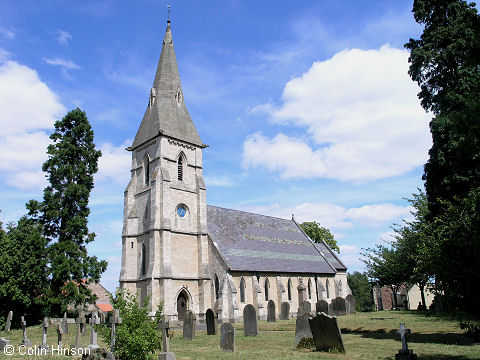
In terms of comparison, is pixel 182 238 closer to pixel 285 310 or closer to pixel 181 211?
pixel 181 211

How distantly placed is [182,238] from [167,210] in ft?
8.90

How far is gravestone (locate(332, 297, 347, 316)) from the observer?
31.7m

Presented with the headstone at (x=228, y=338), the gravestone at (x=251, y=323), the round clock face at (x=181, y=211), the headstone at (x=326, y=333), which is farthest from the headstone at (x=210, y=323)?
the round clock face at (x=181, y=211)

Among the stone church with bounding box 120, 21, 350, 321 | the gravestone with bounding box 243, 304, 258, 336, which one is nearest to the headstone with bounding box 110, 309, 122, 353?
the gravestone with bounding box 243, 304, 258, 336

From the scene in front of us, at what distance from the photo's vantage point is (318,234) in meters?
55.9

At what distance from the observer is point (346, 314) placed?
3200 cm

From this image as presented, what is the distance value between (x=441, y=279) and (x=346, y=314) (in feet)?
70.8

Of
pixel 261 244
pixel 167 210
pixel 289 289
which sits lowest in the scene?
pixel 289 289

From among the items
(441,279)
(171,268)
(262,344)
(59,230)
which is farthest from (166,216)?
(441,279)

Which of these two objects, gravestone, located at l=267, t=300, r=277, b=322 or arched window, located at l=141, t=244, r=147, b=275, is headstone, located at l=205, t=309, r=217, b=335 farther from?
arched window, located at l=141, t=244, r=147, b=275

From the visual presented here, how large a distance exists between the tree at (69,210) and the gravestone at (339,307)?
19.1m

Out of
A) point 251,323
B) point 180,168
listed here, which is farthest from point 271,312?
point 180,168

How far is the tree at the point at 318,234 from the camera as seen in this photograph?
55.7 m

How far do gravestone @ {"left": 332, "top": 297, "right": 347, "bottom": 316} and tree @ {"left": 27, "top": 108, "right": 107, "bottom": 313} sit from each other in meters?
19.1
